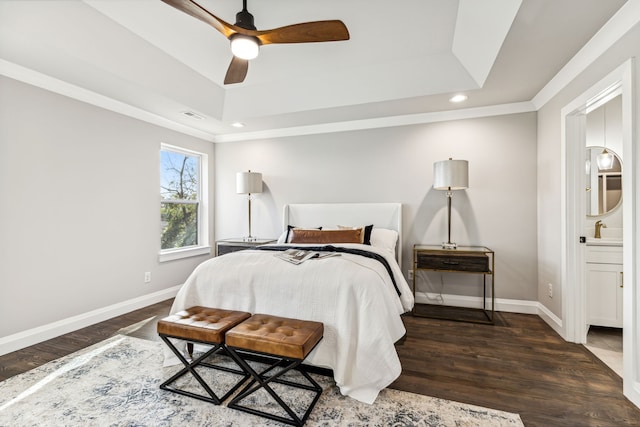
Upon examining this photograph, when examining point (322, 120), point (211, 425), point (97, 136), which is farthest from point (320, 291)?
point (97, 136)

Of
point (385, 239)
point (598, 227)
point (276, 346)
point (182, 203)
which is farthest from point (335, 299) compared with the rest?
point (182, 203)

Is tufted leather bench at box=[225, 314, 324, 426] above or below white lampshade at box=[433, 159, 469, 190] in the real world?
below

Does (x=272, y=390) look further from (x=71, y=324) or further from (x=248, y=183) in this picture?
(x=248, y=183)

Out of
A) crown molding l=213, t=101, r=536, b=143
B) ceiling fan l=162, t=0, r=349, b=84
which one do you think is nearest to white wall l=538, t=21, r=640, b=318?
crown molding l=213, t=101, r=536, b=143

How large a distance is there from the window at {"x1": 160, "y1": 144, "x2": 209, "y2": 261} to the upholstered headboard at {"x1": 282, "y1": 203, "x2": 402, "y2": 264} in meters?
1.55

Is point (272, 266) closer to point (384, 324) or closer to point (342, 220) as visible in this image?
point (384, 324)

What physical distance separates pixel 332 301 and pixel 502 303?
265 centimetres

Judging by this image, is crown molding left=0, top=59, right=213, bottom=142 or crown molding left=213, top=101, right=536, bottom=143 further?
crown molding left=213, top=101, right=536, bottom=143

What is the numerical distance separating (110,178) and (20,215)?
90 centimetres

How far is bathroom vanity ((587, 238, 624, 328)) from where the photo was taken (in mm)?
2734

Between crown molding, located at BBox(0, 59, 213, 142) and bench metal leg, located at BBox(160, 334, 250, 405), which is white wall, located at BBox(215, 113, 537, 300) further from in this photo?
bench metal leg, located at BBox(160, 334, 250, 405)

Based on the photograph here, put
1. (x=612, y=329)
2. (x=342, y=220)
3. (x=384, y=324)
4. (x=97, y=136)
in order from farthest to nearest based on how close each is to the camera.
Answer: (x=342, y=220), (x=97, y=136), (x=612, y=329), (x=384, y=324)

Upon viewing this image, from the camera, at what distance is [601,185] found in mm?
3207

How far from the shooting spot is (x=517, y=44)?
229cm
